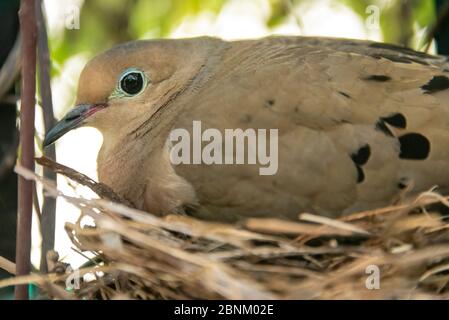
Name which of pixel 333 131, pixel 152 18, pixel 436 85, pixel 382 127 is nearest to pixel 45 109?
pixel 333 131

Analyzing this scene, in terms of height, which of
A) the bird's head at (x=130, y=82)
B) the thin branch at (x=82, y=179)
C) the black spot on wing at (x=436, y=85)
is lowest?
the thin branch at (x=82, y=179)

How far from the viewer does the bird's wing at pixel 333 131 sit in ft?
6.95

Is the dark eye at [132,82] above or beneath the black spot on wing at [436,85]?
above

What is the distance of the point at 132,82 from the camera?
2.60 m

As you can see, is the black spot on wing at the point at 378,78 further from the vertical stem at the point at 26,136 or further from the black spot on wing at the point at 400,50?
the vertical stem at the point at 26,136

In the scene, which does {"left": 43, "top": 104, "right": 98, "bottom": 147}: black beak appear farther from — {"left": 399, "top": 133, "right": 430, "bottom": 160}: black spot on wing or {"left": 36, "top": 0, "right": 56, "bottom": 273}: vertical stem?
{"left": 399, "top": 133, "right": 430, "bottom": 160}: black spot on wing

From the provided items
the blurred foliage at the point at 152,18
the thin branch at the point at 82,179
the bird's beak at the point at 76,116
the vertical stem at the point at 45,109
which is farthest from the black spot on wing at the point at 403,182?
Answer: the blurred foliage at the point at 152,18

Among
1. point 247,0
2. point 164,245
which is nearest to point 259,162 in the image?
point 164,245

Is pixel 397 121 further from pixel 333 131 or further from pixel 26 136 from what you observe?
pixel 26 136

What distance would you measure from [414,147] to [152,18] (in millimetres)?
1809

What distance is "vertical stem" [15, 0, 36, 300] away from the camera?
166cm

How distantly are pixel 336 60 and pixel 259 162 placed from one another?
14.5 inches
